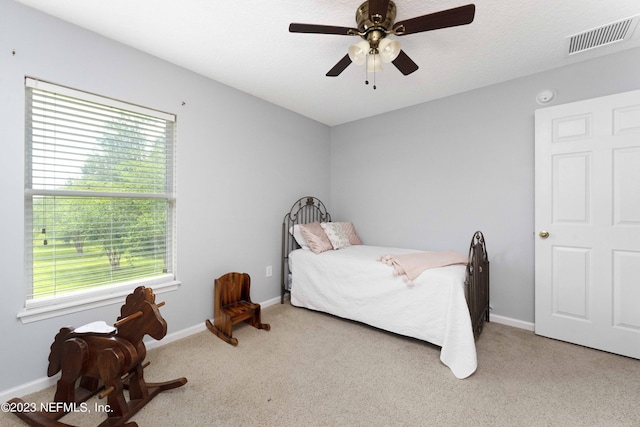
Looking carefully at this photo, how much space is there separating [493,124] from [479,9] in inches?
52.6

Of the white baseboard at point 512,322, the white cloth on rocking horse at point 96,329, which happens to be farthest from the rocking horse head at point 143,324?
the white baseboard at point 512,322

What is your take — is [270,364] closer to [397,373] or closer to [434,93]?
[397,373]

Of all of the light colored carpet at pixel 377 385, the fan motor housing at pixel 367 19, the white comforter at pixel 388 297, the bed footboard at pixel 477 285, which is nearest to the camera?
the light colored carpet at pixel 377 385

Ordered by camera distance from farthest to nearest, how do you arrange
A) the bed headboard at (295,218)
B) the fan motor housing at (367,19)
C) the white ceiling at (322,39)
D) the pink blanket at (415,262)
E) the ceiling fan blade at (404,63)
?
1. the bed headboard at (295,218)
2. the pink blanket at (415,262)
3. the ceiling fan blade at (404,63)
4. the white ceiling at (322,39)
5. the fan motor housing at (367,19)

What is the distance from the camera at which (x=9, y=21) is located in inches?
64.1

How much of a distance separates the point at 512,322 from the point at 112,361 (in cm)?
320

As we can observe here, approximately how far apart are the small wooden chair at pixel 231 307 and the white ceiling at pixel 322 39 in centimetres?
196

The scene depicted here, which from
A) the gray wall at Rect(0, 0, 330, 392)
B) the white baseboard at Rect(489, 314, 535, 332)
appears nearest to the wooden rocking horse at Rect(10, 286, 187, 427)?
the gray wall at Rect(0, 0, 330, 392)

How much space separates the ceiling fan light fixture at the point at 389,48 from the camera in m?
1.66

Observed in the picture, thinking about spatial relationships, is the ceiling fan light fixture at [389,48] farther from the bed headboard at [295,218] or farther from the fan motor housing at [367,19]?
the bed headboard at [295,218]

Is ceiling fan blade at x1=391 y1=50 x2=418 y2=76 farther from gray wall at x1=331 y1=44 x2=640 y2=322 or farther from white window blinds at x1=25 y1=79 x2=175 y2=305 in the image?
white window blinds at x1=25 y1=79 x2=175 y2=305

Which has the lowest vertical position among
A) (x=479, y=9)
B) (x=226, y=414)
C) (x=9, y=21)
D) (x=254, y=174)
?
(x=226, y=414)

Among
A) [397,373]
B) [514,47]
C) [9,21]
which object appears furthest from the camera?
[514,47]

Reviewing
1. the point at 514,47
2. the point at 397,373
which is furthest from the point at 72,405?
the point at 514,47
